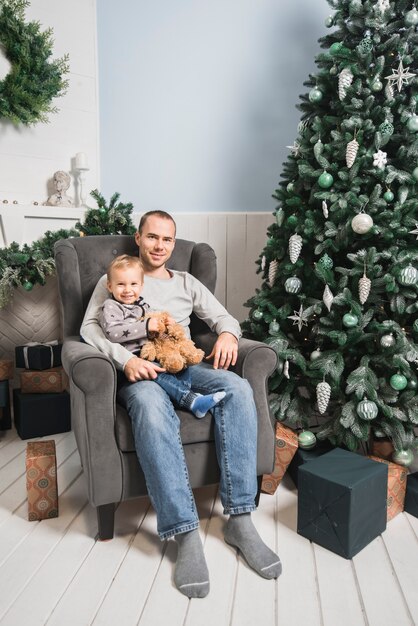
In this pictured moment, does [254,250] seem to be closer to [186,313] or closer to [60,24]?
[186,313]

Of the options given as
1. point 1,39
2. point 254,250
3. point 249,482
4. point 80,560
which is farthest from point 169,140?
point 80,560

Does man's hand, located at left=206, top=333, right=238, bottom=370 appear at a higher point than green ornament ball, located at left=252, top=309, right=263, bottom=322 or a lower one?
lower

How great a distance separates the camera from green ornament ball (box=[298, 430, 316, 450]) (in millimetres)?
2111

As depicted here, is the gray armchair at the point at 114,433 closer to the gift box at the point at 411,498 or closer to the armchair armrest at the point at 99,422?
the armchair armrest at the point at 99,422

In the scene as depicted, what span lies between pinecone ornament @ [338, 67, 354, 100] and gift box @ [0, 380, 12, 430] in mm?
2164

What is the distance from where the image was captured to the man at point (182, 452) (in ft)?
5.07

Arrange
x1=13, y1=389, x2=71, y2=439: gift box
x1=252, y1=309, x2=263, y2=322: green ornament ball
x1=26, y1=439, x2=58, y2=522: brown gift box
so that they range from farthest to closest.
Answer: x1=13, y1=389, x2=71, y2=439: gift box
x1=252, y1=309, x2=263, y2=322: green ornament ball
x1=26, y1=439, x2=58, y2=522: brown gift box

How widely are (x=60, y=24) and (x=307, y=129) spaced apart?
6.32 feet

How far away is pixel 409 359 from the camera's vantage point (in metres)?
1.95

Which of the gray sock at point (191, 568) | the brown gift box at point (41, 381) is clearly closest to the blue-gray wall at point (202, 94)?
the brown gift box at point (41, 381)

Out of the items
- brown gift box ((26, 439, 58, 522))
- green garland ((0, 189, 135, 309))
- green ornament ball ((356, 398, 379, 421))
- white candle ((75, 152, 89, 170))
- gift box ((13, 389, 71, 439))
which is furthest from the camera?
white candle ((75, 152, 89, 170))

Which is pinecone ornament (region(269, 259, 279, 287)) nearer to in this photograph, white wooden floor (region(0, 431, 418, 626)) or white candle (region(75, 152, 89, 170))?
white wooden floor (region(0, 431, 418, 626))

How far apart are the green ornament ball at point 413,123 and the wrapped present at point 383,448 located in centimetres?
128

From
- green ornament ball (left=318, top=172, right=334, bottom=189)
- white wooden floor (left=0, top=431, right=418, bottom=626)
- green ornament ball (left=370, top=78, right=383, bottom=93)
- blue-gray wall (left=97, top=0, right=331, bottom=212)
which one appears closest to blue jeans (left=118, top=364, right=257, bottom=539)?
white wooden floor (left=0, top=431, right=418, bottom=626)
